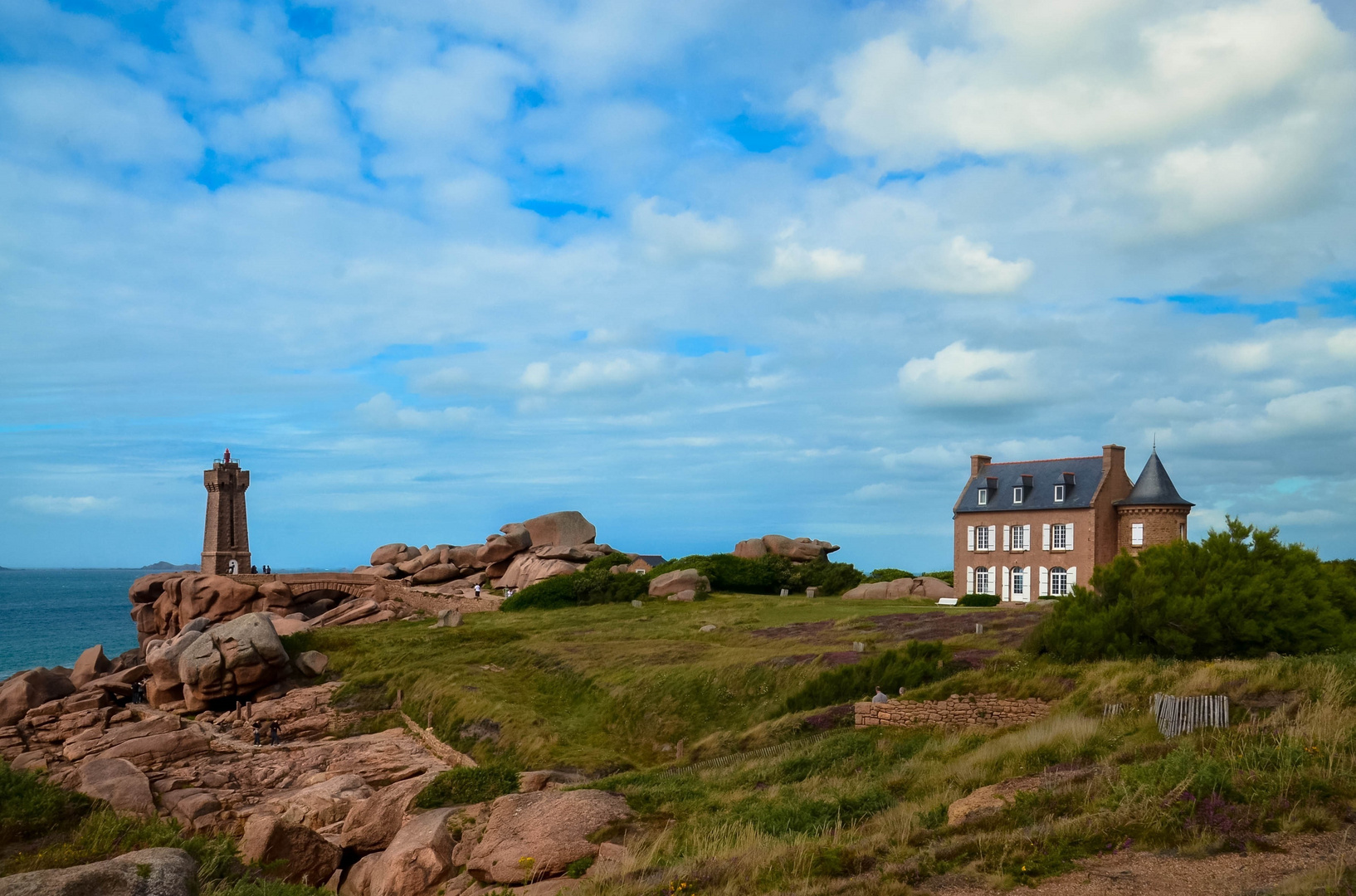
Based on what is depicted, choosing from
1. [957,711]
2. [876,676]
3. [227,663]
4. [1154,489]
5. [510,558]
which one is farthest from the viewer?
[510,558]

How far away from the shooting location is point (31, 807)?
48.4ft

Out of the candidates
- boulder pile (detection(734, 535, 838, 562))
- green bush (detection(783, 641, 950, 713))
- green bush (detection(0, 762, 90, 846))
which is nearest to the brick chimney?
boulder pile (detection(734, 535, 838, 562))

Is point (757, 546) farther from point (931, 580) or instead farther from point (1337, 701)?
point (1337, 701)

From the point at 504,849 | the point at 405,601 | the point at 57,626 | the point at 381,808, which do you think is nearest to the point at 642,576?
the point at 405,601

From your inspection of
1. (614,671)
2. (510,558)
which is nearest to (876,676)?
(614,671)

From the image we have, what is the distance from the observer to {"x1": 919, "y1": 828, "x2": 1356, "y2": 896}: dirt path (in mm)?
8992

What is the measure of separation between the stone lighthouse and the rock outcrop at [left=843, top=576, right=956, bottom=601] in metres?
46.0

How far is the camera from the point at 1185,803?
1072 centimetres

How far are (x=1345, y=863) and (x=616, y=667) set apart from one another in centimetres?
2394

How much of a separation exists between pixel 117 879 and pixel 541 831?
535 cm

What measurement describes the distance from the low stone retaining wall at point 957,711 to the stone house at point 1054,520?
90.2 ft

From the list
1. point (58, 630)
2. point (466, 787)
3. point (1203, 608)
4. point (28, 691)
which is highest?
point (1203, 608)

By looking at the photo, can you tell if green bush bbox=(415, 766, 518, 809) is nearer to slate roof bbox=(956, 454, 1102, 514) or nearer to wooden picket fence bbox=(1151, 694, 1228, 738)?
wooden picket fence bbox=(1151, 694, 1228, 738)

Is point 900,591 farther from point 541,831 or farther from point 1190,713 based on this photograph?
point 541,831
